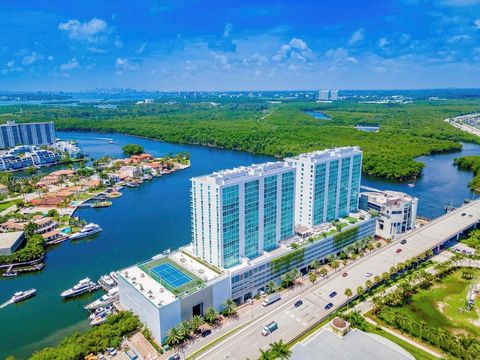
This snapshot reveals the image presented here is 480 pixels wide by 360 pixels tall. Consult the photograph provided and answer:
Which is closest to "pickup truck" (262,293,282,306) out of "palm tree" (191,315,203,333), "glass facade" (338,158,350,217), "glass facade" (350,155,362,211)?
"palm tree" (191,315,203,333)

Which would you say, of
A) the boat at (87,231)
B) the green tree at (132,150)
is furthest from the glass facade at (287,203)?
the green tree at (132,150)

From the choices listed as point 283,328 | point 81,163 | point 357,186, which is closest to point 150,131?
point 81,163

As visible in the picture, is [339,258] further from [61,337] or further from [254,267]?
[61,337]

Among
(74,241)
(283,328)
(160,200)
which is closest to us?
(283,328)

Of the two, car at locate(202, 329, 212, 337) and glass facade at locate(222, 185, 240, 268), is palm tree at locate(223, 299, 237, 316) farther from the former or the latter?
glass facade at locate(222, 185, 240, 268)

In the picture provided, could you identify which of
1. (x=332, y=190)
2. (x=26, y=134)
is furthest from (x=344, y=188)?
(x=26, y=134)

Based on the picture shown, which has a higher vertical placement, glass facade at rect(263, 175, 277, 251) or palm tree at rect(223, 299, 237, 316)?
glass facade at rect(263, 175, 277, 251)
